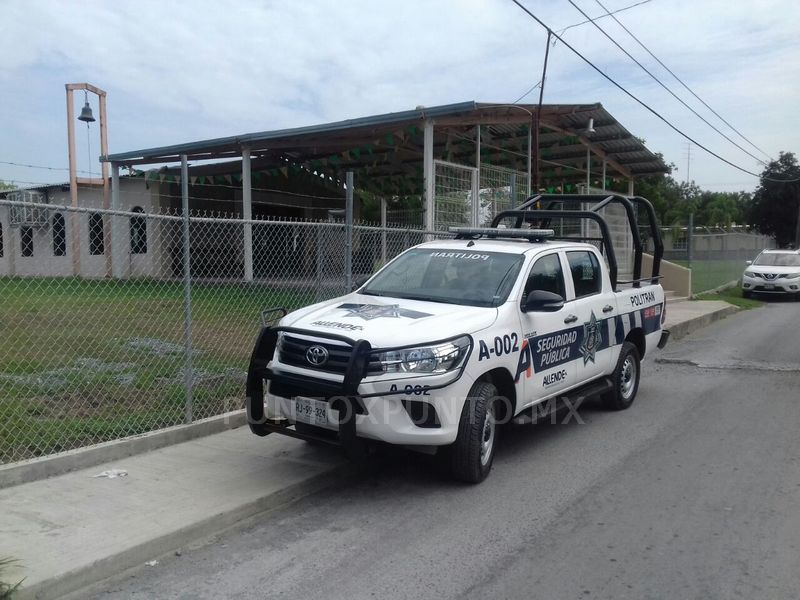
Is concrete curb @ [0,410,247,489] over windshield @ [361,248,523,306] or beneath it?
beneath

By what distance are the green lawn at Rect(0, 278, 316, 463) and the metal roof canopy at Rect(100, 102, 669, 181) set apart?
590cm

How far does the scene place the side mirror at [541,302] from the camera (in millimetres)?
5730

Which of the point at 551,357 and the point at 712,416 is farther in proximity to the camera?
the point at 712,416

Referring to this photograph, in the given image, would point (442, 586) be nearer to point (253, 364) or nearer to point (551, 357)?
point (253, 364)

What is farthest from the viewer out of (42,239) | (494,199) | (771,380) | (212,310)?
(42,239)

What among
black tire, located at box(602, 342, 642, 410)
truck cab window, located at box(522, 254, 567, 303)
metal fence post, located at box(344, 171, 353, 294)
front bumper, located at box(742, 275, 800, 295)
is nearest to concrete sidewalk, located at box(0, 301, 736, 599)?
metal fence post, located at box(344, 171, 353, 294)

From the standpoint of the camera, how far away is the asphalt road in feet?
12.7

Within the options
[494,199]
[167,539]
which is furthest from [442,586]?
[494,199]

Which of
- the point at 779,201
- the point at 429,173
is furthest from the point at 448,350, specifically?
the point at 779,201

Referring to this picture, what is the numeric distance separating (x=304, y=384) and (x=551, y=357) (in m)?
2.33

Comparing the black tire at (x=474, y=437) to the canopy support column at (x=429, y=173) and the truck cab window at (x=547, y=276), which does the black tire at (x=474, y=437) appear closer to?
the truck cab window at (x=547, y=276)

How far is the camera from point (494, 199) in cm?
1731

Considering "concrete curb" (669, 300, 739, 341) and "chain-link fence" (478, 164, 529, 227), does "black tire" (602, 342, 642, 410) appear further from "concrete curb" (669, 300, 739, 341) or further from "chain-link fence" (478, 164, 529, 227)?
"chain-link fence" (478, 164, 529, 227)

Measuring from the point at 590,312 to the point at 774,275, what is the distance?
59.4 feet
